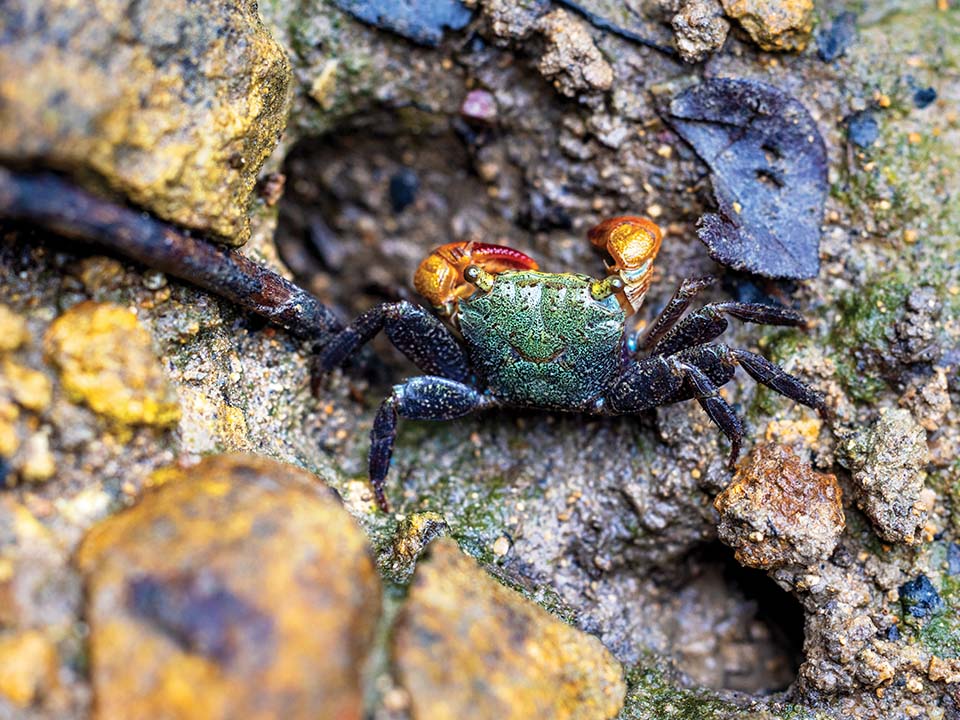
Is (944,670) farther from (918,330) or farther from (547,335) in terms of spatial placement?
(547,335)

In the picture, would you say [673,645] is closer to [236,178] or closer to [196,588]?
[196,588]

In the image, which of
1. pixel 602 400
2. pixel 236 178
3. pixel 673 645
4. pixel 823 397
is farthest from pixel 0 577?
pixel 823 397

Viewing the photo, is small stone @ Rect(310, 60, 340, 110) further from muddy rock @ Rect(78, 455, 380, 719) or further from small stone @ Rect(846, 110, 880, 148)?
small stone @ Rect(846, 110, 880, 148)

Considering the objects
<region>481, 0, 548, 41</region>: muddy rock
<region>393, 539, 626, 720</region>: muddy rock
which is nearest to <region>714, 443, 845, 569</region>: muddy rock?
<region>393, 539, 626, 720</region>: muddy rock

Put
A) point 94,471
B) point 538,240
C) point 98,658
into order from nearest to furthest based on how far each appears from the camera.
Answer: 1. point 98,658
2. point 94,471
3. point 538,240

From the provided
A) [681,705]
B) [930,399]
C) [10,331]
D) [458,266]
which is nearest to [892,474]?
[930,399]
